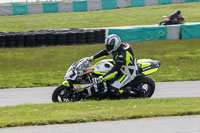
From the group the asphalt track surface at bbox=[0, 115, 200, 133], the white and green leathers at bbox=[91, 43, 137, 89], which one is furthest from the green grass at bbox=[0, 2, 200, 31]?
the asphalt track surface at bbox=[0, 115, 200, 133]

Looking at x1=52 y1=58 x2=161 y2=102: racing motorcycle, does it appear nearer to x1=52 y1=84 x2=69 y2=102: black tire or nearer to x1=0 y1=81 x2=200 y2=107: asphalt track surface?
x1=52 y1=84 x2=69 y2=102: black tire

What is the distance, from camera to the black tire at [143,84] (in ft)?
32.2

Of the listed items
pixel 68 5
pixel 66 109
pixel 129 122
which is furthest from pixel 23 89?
pixel 68 5

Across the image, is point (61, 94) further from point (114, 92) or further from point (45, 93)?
point (45, 93)

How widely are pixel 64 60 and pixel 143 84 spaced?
837 centimetres

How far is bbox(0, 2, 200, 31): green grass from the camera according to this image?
104ft

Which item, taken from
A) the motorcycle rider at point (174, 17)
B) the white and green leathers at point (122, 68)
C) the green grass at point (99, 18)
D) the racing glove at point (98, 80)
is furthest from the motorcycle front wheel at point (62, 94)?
the green grass at point (99, 18)

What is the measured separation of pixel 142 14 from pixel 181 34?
14656 millimetres

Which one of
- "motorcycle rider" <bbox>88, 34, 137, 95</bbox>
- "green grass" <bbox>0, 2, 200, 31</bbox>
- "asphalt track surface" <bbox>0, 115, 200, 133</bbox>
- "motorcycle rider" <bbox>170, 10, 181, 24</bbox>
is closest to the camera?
"asphalt track surface" <bbox>0, 115, 200, 133</bbox>

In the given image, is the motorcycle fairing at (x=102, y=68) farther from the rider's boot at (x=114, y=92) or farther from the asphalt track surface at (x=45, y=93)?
the asphalt track surface at (x=45, y=93)

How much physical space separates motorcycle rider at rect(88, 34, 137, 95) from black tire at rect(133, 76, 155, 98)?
0.16m

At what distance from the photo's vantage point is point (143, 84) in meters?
9.96

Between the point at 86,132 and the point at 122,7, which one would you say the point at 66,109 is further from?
the point at 122,7

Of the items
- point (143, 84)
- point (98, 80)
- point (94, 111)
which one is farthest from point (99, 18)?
point (94, 111)
